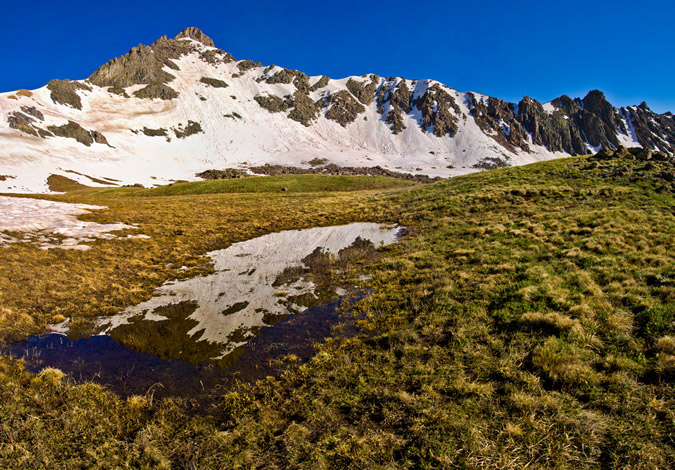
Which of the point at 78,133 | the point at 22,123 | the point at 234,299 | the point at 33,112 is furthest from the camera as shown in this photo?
the point at 33,112

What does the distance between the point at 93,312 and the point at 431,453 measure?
45.9ft

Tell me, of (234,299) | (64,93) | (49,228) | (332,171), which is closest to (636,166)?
(234,299)

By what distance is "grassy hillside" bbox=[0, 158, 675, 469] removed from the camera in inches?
211

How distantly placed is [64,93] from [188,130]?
80474 millimetres

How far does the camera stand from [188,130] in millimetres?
177000

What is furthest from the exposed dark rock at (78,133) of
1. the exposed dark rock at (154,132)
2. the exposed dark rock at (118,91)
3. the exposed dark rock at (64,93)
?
the exposed dark rock at (118,91)

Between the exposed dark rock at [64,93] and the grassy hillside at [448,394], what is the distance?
23797cm

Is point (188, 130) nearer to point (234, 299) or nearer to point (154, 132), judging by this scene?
point (154, 132)

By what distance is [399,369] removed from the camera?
7758mm

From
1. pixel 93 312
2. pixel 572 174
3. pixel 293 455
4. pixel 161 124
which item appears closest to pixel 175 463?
pixel 293 455

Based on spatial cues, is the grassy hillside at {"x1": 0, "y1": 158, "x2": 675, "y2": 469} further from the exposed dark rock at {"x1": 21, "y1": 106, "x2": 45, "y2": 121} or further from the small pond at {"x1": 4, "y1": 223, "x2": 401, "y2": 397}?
the exposed dark rock at {"x1": 21, "y1": 106, "x2": 45, "y2": 121}

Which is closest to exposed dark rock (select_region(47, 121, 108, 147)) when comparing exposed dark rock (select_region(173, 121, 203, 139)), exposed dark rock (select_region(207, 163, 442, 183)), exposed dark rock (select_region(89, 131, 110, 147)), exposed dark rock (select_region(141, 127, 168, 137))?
exposed dark rock (select_region(89, 131, 110, 147))

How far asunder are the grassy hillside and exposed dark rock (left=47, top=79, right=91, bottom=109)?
238 m

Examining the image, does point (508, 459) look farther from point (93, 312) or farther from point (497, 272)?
point (93, 312)
